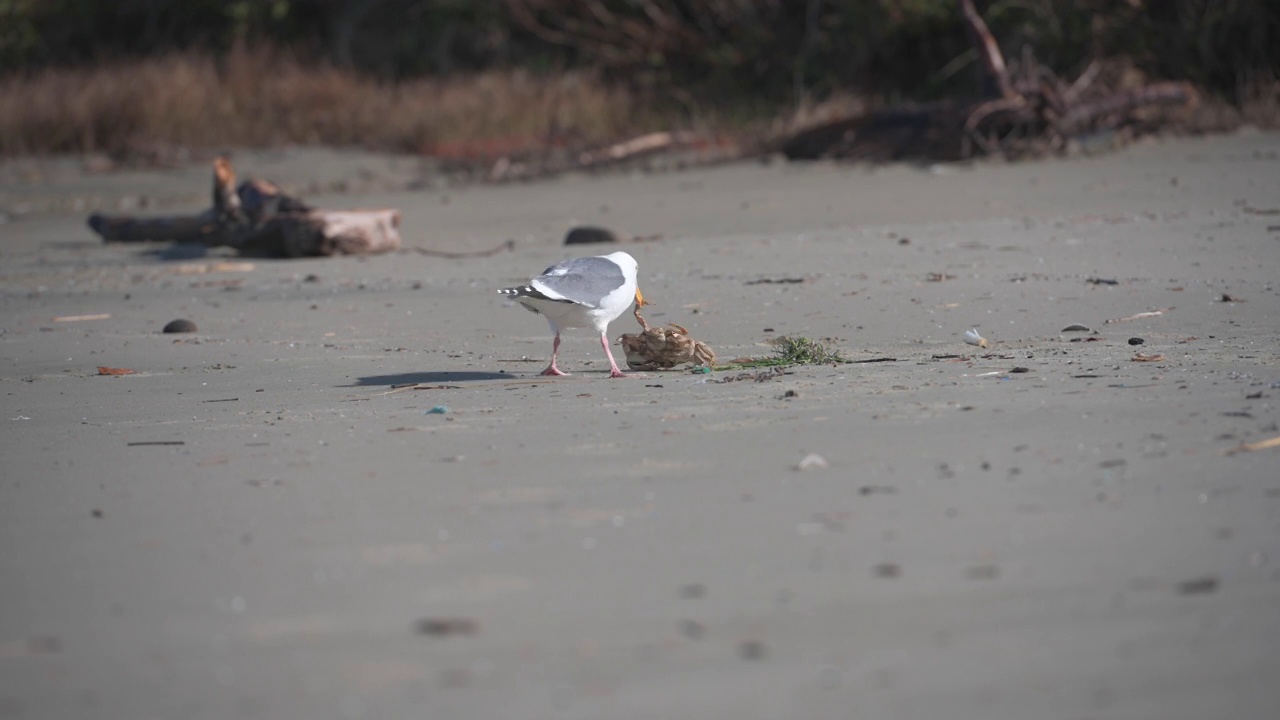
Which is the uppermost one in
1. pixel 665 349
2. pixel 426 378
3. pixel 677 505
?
pixel 677 505

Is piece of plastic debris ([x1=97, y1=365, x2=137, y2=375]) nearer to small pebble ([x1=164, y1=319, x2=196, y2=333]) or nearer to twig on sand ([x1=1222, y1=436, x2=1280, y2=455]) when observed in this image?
small pebble ([x1=164, y1=319, x2=196, y2=333])

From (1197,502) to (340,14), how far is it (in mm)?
22782

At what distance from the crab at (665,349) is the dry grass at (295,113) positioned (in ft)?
37.5

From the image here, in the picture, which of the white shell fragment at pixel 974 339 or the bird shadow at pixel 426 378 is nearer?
the bird shadow at pixel 426 378

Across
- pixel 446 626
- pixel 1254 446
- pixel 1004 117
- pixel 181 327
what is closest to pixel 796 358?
pixel 1254 446

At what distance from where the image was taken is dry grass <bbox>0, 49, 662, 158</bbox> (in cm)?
1855

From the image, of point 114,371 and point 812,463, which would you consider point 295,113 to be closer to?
point 114,371

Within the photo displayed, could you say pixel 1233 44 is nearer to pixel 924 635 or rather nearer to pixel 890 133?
pixel 890 133

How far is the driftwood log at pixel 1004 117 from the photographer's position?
43.4 feet

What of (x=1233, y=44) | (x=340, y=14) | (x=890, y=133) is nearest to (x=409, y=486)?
(x=890, y=133)

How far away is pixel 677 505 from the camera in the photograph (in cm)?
397

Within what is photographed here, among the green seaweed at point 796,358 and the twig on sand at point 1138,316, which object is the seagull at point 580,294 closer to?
the green seaweed at point 796,358

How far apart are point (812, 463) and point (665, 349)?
1.98 meters

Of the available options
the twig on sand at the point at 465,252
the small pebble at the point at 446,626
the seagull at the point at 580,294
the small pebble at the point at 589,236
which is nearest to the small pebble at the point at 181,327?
the seagull at the point at 580,294
